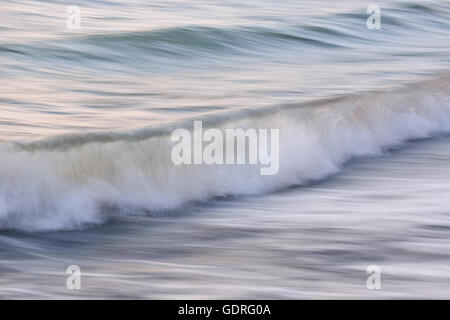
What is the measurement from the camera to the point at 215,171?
611 cm

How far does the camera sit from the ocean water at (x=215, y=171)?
429cm

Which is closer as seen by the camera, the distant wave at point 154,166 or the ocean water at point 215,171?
the ocean water at point 215,171

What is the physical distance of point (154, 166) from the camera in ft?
19.4

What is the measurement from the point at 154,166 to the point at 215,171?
415mm

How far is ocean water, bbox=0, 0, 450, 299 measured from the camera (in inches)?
169

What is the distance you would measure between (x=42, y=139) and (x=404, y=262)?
235cm

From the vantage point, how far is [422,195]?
577 centimetres

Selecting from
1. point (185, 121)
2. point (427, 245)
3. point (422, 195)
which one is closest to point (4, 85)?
point (185, 121)

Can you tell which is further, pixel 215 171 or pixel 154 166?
pixel 215 171

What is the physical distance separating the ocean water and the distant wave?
0.04 ft

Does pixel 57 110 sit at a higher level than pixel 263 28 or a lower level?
lower

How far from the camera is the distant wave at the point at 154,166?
516 centimetres

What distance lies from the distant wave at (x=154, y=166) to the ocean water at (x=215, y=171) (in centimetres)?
1

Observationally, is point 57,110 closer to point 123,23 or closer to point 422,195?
point 422,195
